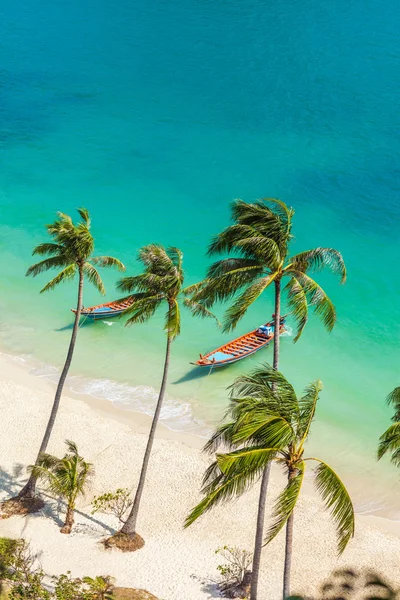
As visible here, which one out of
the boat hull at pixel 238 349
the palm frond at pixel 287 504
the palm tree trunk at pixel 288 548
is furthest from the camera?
the boat hull at pixel 238 349

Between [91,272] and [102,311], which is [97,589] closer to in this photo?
[91,272]

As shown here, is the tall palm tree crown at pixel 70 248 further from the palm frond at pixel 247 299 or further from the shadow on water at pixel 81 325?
the shadow on water at pixel 81 325

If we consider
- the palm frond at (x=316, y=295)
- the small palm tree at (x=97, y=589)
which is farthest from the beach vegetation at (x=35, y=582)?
the palm frond at (x=316, y=295)

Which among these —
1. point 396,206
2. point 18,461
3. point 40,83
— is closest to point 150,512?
point 18,461

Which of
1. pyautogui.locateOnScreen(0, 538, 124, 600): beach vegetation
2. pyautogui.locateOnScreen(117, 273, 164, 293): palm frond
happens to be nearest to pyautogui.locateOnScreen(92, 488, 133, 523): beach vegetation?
pyautogui.locateOnScreen(0, 538, 124, 600): beach vegetation

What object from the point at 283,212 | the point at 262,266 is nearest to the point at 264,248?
the point at 262,266

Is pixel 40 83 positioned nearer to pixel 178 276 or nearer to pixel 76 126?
pixel 76 126
